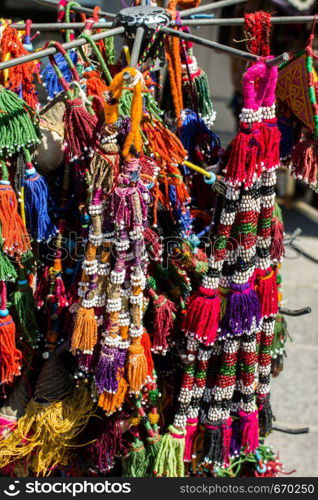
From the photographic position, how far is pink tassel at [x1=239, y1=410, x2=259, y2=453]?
1.16 metres

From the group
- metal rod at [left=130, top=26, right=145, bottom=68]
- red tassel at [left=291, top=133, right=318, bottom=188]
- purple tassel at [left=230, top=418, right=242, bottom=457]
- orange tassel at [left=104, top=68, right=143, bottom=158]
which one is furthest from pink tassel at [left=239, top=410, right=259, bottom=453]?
metal rod at [left=130, top=26, right=145, bottom=68]

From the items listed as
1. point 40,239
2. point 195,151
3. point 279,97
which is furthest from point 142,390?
point 279,97

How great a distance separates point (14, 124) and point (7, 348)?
41 cm

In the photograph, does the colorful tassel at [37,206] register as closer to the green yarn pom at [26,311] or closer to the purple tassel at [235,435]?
the green yarn pom at [26,311]

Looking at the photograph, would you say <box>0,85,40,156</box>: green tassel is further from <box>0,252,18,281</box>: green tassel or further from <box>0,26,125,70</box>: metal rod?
<box>0,252,18,281</box>: green tassel

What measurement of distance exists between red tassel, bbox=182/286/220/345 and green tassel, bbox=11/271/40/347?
0.30 meters

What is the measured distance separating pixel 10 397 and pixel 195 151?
0.64 m

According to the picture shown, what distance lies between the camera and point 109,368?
3.13 feet

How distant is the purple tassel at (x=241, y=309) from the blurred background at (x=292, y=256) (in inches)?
12.0

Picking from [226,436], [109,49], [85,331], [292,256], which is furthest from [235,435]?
[292,256]

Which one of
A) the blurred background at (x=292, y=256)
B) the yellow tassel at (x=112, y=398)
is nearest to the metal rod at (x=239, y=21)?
the blurred background at (x=292, y=256)

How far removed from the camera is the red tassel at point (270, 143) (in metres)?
0.92

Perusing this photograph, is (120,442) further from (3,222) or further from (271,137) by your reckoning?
(271,137)

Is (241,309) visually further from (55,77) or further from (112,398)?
(55,77)
